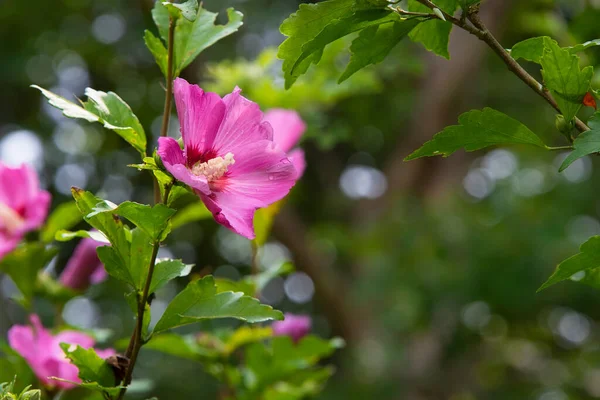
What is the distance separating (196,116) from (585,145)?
24 cm

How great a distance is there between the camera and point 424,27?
0.53 metres

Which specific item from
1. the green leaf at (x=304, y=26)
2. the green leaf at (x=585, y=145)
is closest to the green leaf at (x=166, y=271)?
the green leaf at (x=304, y=26)

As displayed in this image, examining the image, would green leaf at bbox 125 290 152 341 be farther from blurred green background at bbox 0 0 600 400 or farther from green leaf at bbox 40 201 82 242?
blurred green background at bbox 0 0 600 400

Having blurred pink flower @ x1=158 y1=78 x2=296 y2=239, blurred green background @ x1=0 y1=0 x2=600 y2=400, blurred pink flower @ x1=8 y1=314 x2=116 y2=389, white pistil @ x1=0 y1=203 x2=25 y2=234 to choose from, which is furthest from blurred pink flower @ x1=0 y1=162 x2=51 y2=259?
blurred green background @ x1=0 y1=0 x2=600 y2=400

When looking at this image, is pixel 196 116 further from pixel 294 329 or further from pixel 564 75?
pixel 294 329

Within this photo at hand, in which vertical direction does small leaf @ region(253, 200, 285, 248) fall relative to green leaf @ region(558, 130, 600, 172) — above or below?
below

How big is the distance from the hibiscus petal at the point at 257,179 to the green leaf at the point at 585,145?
0.17 metres

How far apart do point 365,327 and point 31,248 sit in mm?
2678

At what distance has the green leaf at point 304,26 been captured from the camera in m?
0.47

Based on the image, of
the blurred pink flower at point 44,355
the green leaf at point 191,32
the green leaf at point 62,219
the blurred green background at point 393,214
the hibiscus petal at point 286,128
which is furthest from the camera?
the blurred green background at point 393,214

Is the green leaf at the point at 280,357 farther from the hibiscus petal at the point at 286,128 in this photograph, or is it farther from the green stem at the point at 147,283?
the green stem at the point at 147,283

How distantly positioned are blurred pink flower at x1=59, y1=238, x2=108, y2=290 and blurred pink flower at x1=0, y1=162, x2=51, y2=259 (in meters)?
0.06

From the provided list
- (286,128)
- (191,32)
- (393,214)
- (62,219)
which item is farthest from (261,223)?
(393,214)

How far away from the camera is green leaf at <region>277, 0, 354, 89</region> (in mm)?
472
